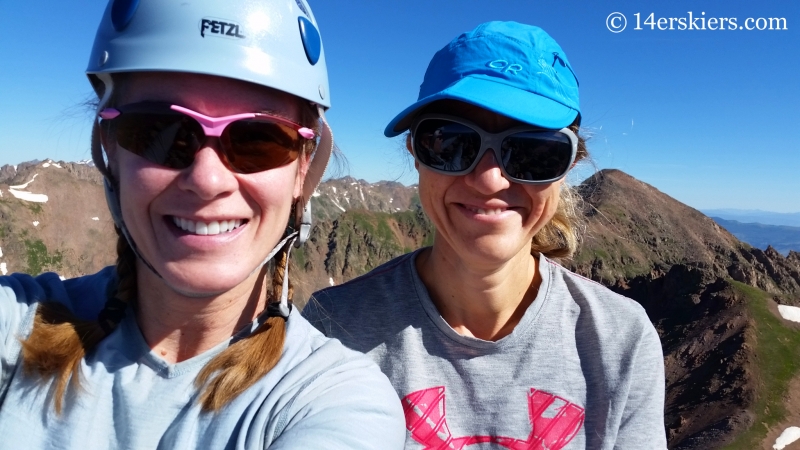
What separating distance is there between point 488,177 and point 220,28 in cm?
224

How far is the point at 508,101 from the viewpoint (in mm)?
3867

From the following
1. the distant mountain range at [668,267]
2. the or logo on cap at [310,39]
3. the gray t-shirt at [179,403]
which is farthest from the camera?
the distant mountain range at [668,267]

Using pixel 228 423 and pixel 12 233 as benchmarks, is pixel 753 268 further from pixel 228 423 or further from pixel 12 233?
pixel 12 233

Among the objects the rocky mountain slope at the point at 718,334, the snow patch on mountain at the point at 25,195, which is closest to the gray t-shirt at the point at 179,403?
the rocky mountain slope at the point at 718,334

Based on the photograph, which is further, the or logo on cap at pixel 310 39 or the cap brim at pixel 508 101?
the cap brim at pixel 508 101

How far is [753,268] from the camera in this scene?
11994cm

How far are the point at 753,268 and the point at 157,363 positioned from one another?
14222 centimetres

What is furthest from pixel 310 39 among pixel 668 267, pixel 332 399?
pixel 668 267

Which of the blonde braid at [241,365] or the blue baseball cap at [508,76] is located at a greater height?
the blue baseball cap at [508,76]

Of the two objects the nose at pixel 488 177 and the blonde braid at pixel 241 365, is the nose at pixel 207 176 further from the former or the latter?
the nose at pixel 488 177

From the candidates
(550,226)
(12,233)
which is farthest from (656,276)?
(12,233)

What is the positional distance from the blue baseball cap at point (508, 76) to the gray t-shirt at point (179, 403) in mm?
2028

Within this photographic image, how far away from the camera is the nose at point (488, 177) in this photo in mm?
4258

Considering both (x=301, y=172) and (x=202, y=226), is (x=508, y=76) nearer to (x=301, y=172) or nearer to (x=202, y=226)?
(x=301, y=172)
